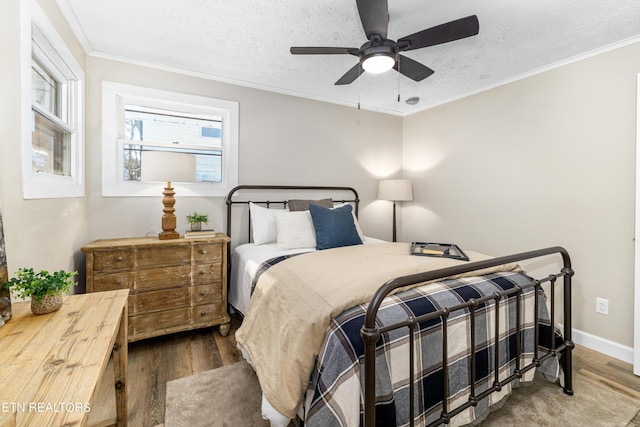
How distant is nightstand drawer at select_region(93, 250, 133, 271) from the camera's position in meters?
2.19

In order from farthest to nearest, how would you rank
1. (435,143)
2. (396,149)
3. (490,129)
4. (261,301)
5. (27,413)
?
(396,149) < (435,143) < (490,129) < (261,301) < (27,413)

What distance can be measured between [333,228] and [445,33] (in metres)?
1.66

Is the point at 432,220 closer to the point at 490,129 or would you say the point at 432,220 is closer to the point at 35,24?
the point at 490,129

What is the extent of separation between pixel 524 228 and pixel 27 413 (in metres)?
3.50

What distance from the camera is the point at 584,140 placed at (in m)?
2.50

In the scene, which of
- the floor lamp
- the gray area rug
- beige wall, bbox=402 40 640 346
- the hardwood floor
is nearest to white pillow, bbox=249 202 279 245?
the hardwood floor

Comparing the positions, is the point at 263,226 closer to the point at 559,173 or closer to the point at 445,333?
the point at 445,333

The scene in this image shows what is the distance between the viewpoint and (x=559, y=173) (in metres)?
2.66

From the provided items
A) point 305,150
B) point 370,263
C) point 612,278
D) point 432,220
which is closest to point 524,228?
point 612,278

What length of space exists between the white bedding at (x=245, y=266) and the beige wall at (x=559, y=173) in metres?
2.04

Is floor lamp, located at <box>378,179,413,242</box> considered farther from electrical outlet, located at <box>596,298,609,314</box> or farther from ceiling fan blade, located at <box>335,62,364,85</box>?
electrical outlet, located at <box>596,298,609,314</box>

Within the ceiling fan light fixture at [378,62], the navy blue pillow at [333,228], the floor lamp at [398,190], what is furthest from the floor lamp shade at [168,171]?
the floor lamp at [398,190]

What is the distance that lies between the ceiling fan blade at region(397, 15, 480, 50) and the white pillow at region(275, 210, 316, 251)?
5.41ft

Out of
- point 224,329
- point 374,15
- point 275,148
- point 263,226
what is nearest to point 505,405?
point 224,329
